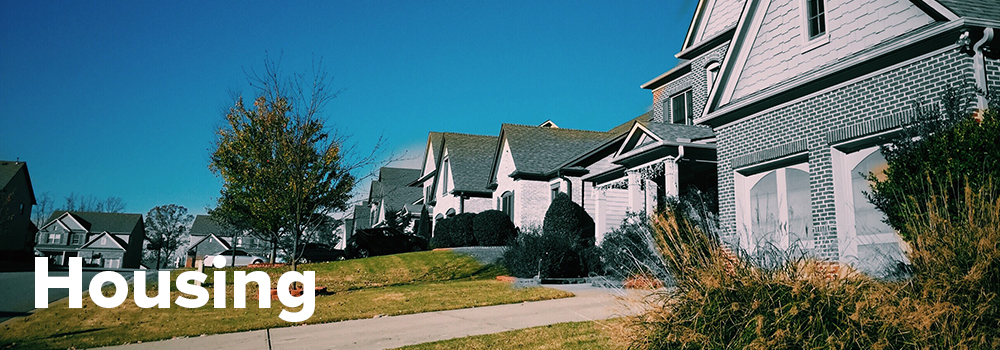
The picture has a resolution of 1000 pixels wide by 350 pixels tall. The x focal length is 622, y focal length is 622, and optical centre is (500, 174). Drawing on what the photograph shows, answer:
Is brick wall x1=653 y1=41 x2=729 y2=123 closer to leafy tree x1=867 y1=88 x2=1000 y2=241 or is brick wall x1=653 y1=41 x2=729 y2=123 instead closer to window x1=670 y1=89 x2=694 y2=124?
window x1=670 y1=89 x2=694 y2=124

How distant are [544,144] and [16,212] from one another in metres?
46.1

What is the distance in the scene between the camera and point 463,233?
88.2 feet

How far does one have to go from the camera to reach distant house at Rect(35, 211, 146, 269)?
66250 mm

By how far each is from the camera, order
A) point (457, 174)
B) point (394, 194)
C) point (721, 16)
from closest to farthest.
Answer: point (721, 16), point (457, 174), point (394, 194)

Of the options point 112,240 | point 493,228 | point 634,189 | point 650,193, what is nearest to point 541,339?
point 650,193

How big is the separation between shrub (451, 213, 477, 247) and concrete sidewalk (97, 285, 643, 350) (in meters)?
16.2

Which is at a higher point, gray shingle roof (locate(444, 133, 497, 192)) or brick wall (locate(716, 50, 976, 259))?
gray shingle roof (locate(444, 133, 497, 192))

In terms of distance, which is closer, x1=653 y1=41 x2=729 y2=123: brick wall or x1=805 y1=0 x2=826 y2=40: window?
x1=805 y1=0 x2=826 y2=40: window

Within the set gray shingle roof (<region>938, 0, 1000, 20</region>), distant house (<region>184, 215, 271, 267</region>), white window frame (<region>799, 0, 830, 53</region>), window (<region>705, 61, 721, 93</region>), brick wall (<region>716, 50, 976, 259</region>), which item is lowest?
distant house (<region>184, 215, 271, 267</region>)

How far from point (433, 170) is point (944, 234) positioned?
33.9 meters

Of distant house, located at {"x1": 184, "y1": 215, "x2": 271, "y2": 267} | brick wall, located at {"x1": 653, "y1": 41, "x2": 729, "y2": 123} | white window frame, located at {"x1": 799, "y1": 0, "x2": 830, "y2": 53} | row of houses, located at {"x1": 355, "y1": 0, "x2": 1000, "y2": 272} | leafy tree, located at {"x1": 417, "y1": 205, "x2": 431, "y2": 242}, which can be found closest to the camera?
row of houses, located at {"x1": 355, "y1": 0, "x2": 1000, "y2": 272}

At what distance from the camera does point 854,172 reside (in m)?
10.0

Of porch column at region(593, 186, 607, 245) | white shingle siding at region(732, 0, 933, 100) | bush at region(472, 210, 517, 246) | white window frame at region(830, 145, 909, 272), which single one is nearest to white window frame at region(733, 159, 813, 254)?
white window frame at region(830, 145, 909, 272)

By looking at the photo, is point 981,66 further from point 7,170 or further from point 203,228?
point 203,228
